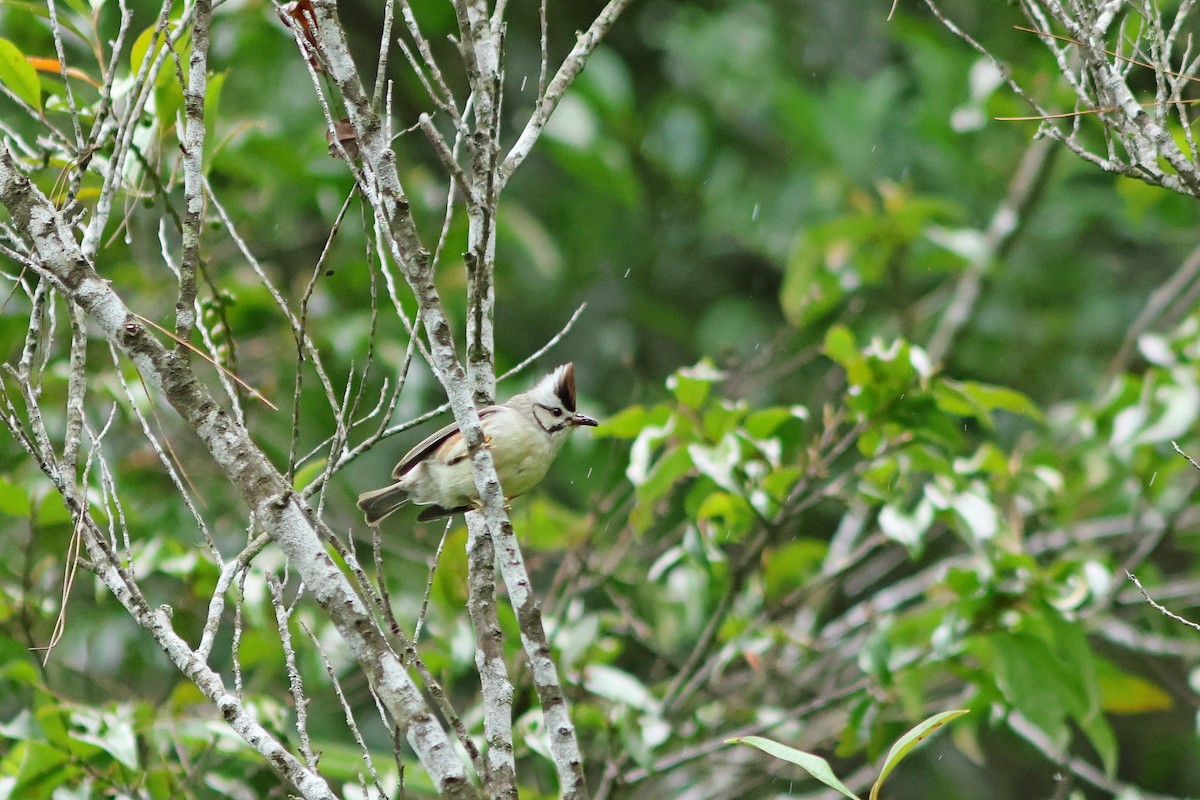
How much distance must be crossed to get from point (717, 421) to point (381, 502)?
1413mm

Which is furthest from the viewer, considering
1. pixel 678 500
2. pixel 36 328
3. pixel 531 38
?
pixel 531 38

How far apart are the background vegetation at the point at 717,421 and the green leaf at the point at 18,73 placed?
17 cm

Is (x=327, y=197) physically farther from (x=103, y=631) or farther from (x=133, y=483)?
(x=103, y=631)

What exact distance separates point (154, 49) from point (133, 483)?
3.08m

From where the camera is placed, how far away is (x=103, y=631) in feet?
17.7

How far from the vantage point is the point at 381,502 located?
4781 millimetres

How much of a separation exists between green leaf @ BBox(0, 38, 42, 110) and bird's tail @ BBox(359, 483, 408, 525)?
6.29 ft

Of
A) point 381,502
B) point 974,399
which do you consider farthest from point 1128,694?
point 381,502

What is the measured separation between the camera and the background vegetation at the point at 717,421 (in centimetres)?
407

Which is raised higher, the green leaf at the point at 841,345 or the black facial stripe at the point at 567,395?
the green leaf at the point at 841,345

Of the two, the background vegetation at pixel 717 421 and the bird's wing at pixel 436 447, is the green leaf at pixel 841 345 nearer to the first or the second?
the background vegetation at pixel 717 421

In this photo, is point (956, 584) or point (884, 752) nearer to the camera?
point (956, 584)

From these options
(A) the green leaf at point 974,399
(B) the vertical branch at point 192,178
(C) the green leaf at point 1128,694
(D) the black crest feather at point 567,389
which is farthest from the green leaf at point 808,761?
(C) the green leaf at point 1128,694

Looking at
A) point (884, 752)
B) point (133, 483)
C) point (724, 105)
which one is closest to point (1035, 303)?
point (724, 105)
